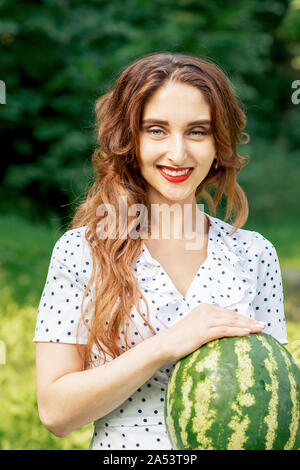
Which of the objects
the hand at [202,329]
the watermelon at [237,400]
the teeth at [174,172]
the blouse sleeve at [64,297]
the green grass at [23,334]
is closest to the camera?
the watermelon at [237,400]

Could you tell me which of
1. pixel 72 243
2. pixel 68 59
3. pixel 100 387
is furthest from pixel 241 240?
pixel 68 59

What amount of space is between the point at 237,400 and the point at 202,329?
0.25 meters

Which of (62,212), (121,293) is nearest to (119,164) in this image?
(121,293)

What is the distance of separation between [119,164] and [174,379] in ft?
3.16

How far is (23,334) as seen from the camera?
5840 millimetres

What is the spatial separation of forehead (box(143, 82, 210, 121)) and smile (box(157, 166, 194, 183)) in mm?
195

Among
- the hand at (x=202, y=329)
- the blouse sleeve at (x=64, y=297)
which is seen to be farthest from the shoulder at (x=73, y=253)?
the hand at (x=202, y=329)

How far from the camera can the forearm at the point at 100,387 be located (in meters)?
2.14

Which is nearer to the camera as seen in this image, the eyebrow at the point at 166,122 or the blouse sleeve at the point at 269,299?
the eyebrow at the point at 166,122

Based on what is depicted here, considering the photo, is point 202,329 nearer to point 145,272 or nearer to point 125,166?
point 145,272

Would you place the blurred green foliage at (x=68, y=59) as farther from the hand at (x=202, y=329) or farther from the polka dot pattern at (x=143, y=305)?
the hand at (x=202, y=329)

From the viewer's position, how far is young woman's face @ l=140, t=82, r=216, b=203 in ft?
7.97

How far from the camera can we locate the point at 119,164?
2.66 metres

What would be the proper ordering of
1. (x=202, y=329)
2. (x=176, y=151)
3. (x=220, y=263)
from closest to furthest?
1. (x=202, y=329)
2. (x=176, y=151)
3. (x=220, y=263)
